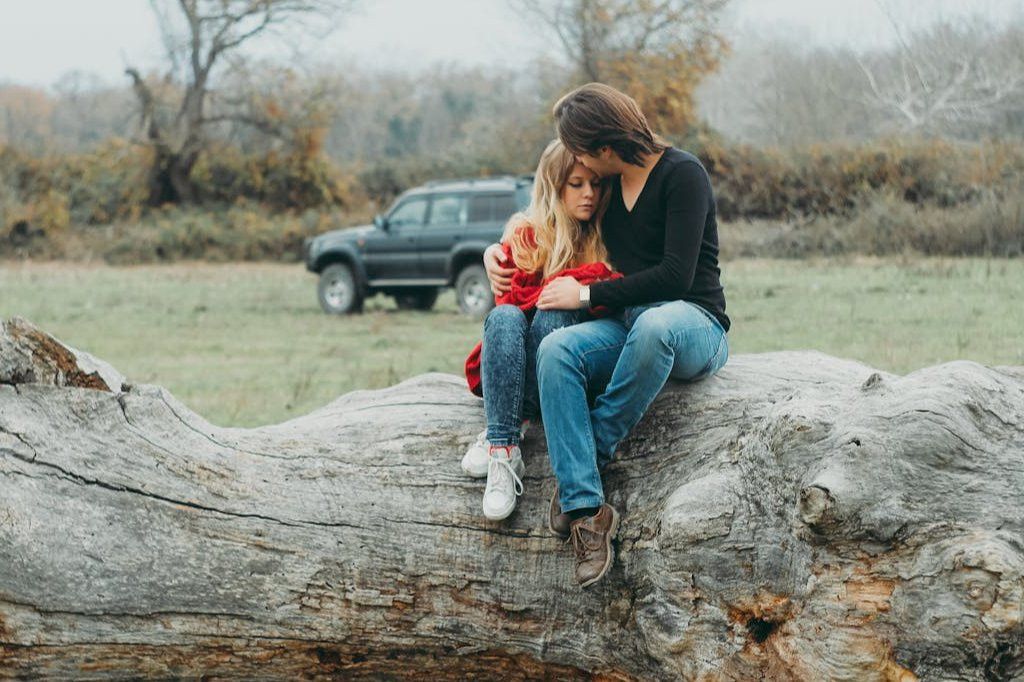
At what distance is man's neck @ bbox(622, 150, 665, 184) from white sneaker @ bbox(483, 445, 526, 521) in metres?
1.12

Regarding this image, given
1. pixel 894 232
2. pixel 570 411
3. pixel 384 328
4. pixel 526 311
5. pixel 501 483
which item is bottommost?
pixel 384 328

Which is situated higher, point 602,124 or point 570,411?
point 602,124

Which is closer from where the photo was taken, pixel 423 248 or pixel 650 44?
pixel 423 248

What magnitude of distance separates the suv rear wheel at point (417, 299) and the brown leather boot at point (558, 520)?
17.5 metres

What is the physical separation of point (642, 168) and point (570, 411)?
1.00 m

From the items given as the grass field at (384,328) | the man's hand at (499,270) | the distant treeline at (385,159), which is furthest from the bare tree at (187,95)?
the man's hand at (499,270)

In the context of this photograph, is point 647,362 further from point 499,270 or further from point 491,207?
point 491,207

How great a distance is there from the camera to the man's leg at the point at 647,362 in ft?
14.0

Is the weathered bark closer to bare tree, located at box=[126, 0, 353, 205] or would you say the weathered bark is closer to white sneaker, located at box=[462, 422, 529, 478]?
white sneaker, located at box=[462, 422, 529, 478]

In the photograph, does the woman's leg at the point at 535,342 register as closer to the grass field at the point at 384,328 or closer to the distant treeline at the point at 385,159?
the grass field at the point at 384,328

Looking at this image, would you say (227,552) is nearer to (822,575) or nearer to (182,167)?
(822,575)

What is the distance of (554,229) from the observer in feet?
15.6

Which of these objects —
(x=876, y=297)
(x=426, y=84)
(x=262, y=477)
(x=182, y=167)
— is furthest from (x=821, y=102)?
(x=426, y=84)

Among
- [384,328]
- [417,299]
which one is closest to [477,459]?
[384,328]
